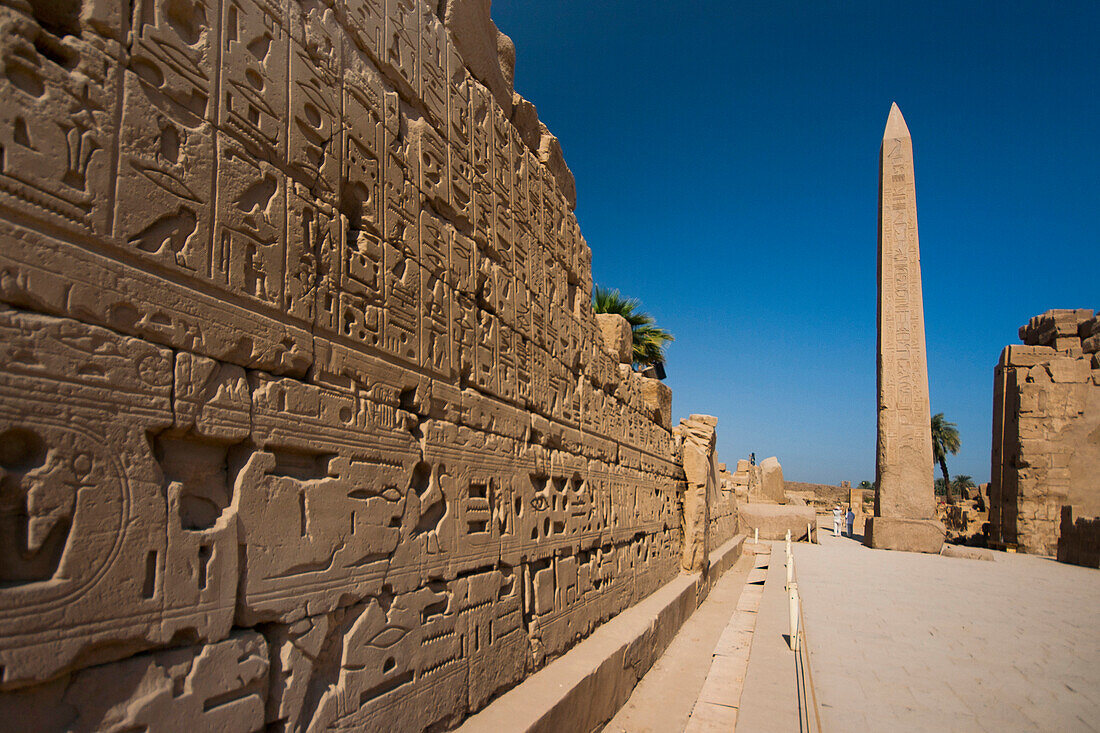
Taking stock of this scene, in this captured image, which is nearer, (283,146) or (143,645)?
(143,645)

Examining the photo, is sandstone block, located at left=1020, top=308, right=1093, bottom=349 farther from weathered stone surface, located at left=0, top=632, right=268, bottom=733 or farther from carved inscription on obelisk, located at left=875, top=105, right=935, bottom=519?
weathered stone surface, located at left=0, top=632, right=268, bottom=733

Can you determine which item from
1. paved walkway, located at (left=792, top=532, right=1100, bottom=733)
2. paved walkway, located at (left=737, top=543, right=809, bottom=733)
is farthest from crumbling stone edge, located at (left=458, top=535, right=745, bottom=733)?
paved walkway, located at (left=792, top=532, right=1100, bottom=733)

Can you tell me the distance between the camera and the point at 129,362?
1.59m

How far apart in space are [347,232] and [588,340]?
3358mm

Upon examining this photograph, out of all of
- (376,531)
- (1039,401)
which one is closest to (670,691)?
(376,531)

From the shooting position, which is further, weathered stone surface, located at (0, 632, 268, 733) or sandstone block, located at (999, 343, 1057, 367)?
sandstone block, located at (999, 343, 1057, 367)

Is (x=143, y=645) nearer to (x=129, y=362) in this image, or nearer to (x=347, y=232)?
(x=129, y=362)

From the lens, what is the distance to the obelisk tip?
52.1 feet

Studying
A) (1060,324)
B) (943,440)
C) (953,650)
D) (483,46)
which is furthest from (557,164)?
(943,440)

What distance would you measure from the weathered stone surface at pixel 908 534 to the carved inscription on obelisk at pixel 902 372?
314 millimetres

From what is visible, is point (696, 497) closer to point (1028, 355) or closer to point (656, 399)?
point (656, 399)

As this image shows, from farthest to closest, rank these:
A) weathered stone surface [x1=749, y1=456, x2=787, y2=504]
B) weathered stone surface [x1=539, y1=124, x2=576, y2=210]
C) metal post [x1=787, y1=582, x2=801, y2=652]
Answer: weathered stone surface [x1=749, y1=456, x2=787, y2=504], metal post [x1=787, y1=582, x2=801, y2=652], weathered stone surface [x1=539, y1=124, x2=576, y2=210]

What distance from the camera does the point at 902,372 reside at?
15.0m

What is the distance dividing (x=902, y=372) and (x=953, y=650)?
1061 centimetres
